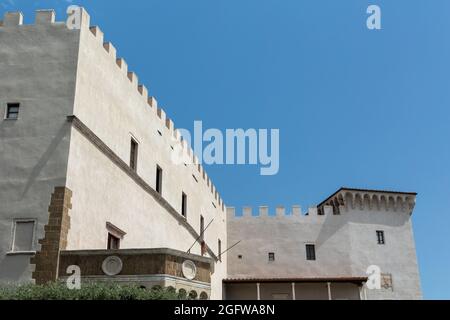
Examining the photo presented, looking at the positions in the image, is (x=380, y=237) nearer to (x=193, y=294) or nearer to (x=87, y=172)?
(x=193, y=294)

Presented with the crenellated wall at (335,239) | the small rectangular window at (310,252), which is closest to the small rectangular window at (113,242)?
the crenellated wall at (335,239)

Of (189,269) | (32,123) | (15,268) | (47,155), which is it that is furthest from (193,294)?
(32,123)

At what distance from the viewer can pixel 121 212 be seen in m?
18.8

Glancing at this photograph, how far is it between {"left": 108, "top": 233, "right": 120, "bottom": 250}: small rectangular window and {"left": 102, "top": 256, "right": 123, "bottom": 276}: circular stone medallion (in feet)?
10.3

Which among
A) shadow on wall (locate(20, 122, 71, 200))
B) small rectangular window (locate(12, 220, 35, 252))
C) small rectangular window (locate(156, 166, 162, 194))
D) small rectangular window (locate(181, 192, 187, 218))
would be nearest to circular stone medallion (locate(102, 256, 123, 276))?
small rectangular window (locate(12, 220, 35, 252))

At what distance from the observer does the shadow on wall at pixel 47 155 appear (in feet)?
50.6

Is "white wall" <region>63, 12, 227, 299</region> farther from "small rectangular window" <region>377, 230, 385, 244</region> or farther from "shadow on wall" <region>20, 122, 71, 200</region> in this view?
"small rectangular window" <region>377, 230, 385, 244</region>

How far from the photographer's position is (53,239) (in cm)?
1465

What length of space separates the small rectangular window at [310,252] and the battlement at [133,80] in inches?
274

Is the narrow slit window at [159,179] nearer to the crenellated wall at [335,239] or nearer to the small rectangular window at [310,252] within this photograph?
the crenellated wall at [335,239]

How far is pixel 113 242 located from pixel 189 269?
13.4ft

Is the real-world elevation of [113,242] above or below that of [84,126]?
below

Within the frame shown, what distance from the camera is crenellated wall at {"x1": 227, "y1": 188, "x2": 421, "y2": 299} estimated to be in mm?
34656
